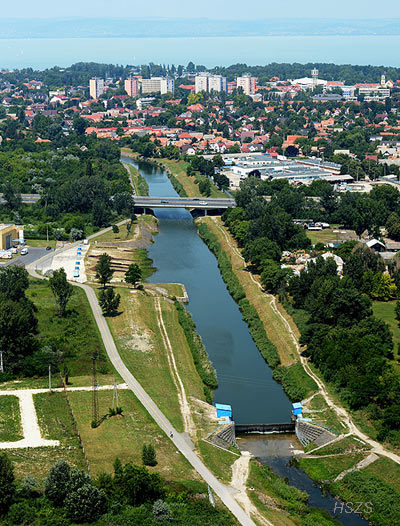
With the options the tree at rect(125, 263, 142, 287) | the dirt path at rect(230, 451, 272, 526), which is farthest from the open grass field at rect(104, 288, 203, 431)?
the dirt path at rect(230, 451, 272, 526)

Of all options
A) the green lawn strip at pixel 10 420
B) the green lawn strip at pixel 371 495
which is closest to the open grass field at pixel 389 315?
the green lawn strip at pixel 371 495

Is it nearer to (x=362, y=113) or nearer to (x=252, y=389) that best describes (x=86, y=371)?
(x=252, y=389)

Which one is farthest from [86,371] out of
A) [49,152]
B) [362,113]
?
[362,113]


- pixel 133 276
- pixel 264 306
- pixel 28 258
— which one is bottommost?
pixel 264 306

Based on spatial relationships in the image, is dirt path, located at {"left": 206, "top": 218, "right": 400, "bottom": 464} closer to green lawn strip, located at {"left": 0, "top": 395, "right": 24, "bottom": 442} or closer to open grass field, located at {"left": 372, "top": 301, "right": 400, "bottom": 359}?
open grass field, located at {"left": 372, "top": 301, "right": 400, "bottom": 359}

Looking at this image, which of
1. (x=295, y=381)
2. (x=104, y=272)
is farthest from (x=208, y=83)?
(x=295, y=381)

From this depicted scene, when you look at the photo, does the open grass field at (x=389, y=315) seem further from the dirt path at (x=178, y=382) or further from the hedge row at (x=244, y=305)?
the dirt path at (x=178, y=382)

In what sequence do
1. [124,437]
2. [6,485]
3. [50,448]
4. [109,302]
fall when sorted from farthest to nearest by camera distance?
[109,302], [124,437], [50,448], [6,485]

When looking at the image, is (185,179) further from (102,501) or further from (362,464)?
(102,501)
